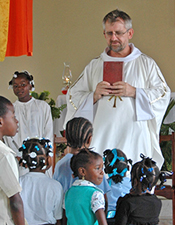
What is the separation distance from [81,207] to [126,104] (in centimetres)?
179

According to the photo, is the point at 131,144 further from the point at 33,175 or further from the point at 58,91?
the point at 58,91

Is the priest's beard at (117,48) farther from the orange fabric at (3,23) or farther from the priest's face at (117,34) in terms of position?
the orange fabric at (3,23)

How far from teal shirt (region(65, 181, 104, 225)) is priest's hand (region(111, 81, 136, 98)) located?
1619 mm

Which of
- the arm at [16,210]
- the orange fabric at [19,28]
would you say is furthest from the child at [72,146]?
the orange fabric at [19,28]

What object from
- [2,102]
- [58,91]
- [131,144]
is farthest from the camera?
[58,91]

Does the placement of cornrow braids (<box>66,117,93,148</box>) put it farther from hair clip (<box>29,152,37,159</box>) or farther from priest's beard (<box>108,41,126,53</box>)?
priest's beard (<box>108,41,126,53</box>)

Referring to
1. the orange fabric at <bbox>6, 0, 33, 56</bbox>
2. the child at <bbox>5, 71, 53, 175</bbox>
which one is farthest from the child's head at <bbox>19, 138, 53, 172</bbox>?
the child at <bbox>5, 71, 53, 175</bbox>

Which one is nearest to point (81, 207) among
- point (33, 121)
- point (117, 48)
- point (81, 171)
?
point (81, 171)

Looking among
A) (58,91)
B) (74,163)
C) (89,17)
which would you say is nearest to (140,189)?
(74,163)

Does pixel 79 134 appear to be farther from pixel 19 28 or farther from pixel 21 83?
pixel 21 83

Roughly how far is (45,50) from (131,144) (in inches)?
187

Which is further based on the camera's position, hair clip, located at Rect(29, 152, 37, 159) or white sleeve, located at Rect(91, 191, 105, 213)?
hair clip, located at Rect(29, 152, 37, 159)

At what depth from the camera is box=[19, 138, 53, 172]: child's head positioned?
264 cm

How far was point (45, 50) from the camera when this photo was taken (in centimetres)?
824
